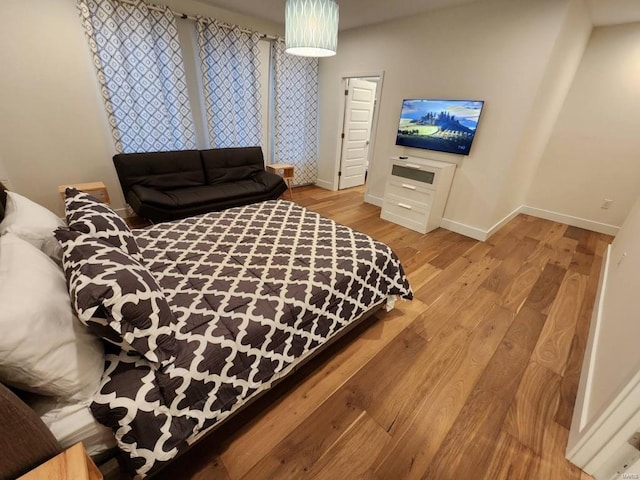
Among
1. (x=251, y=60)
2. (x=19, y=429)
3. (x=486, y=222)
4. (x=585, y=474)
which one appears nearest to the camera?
(x=19, y=429)

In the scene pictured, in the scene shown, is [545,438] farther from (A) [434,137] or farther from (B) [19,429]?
(A) [434,137]

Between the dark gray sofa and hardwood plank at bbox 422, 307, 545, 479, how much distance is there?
9.66ft

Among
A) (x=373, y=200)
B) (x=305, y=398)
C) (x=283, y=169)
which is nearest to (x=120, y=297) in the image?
(x=305, y=398)

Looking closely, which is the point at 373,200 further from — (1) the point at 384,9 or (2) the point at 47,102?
(2) the point at 47,102

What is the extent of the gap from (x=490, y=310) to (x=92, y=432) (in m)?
2.47

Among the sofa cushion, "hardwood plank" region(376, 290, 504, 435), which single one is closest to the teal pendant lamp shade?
the sofa cushion

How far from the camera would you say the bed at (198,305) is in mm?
901

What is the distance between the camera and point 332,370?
1.60m

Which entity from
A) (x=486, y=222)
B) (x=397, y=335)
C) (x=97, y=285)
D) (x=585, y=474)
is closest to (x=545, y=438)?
(x=585, y=474)

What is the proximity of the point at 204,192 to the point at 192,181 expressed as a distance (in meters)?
0.35

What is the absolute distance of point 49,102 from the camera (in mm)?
2750

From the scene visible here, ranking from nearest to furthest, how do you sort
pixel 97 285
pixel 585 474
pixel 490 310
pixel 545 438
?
pixel 97 285, pixel 585 474, pixel 545 438, pixel 490 310

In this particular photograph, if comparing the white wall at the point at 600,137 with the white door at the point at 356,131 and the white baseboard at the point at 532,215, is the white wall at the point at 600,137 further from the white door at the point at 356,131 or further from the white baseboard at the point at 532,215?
the white door at the point at 356,131

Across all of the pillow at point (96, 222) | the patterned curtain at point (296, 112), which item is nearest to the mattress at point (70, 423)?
the pillow at point (96, 222)
